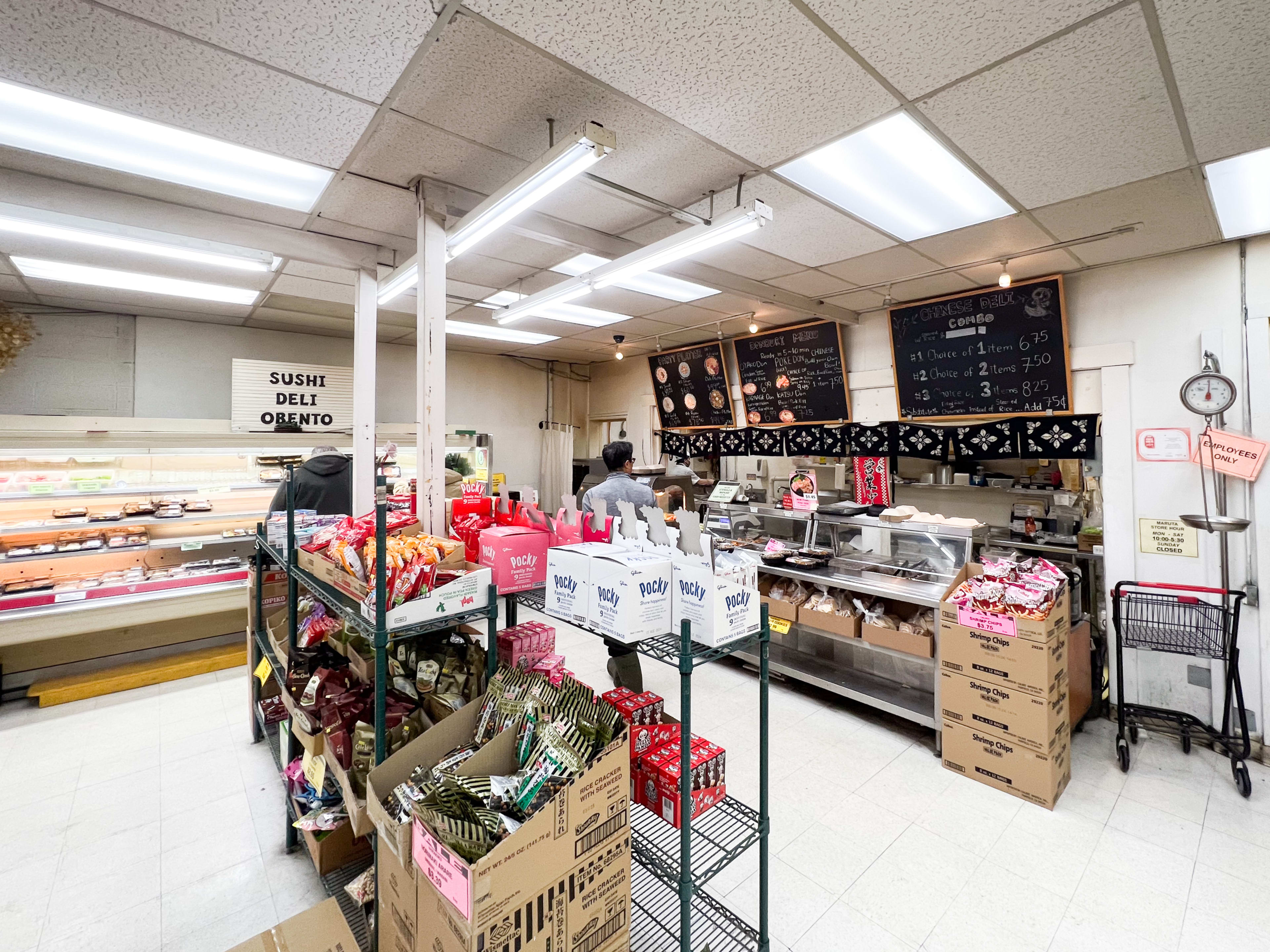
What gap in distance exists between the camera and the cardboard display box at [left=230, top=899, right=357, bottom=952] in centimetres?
156

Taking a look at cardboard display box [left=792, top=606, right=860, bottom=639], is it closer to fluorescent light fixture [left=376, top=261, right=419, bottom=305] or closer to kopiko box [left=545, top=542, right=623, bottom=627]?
kopiko box [left=545, top=542, right=623, bottom=627]

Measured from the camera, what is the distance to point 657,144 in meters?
2.33

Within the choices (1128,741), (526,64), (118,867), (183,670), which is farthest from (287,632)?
(1128,741)

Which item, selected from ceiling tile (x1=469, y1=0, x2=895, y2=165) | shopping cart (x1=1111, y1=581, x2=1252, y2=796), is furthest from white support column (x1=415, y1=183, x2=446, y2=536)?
shopping cart (x1=1111, y1=581, x2=1252, y2=796)

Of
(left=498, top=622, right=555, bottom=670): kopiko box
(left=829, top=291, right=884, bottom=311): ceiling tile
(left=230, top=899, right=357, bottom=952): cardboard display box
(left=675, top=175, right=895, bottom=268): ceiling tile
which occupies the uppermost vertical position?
(left=829, top=291, right=884, bottom=311): ceiling tile

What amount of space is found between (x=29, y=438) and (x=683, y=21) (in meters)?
4.88

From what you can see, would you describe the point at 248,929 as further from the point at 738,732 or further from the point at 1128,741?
the point at 1128,741

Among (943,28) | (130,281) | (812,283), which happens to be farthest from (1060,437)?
(130,281)

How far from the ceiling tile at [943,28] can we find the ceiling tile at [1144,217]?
1.41 meters

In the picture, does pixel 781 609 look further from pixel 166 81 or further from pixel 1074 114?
pixel 166 81

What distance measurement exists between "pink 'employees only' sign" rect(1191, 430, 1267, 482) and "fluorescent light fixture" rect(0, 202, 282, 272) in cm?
568

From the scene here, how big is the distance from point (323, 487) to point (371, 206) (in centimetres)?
183

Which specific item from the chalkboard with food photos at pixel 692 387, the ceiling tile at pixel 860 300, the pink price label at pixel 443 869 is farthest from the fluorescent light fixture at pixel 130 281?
the ceiling tile at pixel 860 300

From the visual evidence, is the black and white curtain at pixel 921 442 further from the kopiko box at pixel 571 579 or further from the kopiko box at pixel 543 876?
the kopiko box at pixel 543 876
